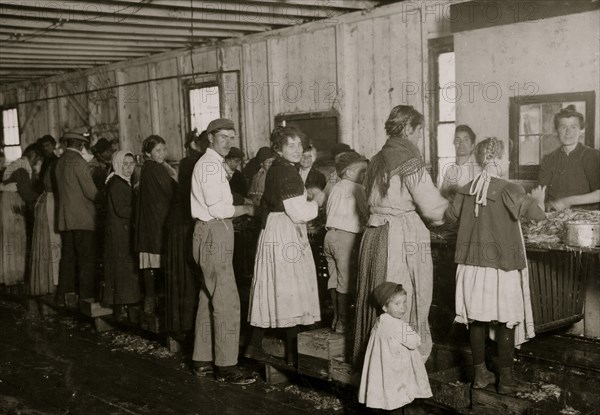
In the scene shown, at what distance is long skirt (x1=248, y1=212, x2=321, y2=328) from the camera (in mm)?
5641

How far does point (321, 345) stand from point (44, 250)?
16.3 feet

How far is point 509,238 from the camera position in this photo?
4.57m

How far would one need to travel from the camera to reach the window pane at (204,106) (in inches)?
451

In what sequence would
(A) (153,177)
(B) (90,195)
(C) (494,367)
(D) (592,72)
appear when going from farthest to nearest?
1. (B) (90,195)
2. (A) (153,177)
3. (D) (592,72)
4. (C) (494,367)

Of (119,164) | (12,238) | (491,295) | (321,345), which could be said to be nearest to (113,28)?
(119,164)

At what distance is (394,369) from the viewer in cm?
456

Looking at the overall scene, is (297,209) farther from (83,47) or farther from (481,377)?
(83,47)

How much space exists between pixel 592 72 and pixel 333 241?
2.99m

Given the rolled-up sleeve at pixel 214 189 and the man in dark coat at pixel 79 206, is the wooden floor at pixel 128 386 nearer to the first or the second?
the man in dark coat at pixel 79 206

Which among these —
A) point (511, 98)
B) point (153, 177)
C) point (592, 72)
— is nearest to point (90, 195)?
point (153, 177)

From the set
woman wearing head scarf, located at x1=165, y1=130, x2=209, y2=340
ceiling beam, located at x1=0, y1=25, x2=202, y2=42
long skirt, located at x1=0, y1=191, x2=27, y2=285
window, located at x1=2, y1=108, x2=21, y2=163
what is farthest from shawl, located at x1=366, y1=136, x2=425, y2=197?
window, located at x1=2, y1=108, x2=21, y2=163

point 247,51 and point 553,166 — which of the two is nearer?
point 553,166

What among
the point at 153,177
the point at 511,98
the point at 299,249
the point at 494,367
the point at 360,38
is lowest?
the point at 494,367

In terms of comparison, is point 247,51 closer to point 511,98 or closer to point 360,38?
point 360,38
